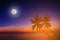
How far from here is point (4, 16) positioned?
2.49 meters

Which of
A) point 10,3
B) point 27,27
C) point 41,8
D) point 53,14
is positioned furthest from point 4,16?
→ point 53,14

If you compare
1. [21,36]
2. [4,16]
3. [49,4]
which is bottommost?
[21,36]

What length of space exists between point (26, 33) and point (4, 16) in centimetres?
44

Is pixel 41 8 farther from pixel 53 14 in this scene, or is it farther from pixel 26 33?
pixel 26 33

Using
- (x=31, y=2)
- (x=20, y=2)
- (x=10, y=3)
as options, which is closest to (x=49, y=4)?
(x=31, y=2)

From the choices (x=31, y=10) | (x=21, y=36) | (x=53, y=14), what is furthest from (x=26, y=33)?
(x=53, y=14)

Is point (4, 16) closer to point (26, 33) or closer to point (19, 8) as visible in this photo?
point (19, 8)

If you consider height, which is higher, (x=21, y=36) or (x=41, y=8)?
(x=41, y=8)

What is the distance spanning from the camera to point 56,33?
2.47m

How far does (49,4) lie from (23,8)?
420 millimetres

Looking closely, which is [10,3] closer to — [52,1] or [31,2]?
[31,2]

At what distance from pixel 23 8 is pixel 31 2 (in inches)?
6.3

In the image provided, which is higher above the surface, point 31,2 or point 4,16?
point 31,2

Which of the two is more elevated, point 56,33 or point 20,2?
point 20,2
